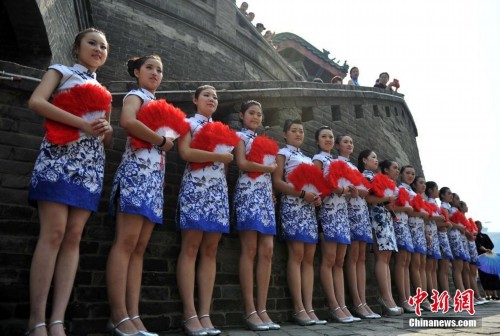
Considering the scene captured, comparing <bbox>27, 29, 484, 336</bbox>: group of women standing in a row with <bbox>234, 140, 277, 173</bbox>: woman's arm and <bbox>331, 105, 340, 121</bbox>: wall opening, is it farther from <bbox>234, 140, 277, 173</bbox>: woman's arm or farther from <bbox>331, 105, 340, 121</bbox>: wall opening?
<bbox>331, 105, 340, 121</bbox>: wall opening

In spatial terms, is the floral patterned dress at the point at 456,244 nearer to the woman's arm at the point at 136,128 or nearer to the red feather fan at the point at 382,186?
the red feather fan at the point at 382,186

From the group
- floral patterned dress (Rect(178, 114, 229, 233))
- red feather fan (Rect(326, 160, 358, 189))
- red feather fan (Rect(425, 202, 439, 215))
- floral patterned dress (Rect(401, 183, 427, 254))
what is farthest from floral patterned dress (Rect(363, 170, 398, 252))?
floral patterned dress (Rect(178, 114, 229, 233))

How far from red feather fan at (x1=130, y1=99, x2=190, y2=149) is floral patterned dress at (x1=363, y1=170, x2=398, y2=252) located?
3.26m

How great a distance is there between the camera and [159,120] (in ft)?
10.1

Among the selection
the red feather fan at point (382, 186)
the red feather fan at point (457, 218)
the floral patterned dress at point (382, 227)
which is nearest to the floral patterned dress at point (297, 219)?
the red feather fan at point (382, 186)

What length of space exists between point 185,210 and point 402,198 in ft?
12.2

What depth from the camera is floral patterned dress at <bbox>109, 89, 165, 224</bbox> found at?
2.82 meters

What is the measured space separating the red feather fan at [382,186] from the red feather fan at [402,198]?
377 mm

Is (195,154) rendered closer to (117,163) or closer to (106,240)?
(117,163)

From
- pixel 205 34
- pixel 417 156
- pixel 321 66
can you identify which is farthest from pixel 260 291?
pixel 321 66

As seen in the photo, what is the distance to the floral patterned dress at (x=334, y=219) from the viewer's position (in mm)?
4289

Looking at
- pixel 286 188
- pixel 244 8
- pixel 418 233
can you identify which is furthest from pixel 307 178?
pixel 244 8

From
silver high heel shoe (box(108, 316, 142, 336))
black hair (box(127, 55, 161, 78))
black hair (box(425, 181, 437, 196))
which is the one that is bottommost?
silver high heel shoe (box(108, 316, 142, 336))

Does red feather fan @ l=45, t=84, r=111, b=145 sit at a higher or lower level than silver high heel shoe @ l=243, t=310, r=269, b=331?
higher
